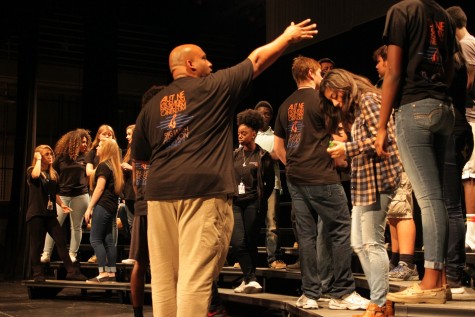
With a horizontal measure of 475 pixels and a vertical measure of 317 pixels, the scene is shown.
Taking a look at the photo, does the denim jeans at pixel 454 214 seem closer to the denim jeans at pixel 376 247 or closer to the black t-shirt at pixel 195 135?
the denim jeans at pixel 376 247

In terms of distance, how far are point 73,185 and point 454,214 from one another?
5.20 metres

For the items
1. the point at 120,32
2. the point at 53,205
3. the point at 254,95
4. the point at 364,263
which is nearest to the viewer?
the point at 364,263

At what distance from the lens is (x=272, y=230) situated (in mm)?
6035

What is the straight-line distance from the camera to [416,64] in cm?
302

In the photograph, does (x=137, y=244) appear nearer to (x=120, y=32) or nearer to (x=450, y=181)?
(x=450, y=181)

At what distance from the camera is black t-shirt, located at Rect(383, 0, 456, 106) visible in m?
3.02

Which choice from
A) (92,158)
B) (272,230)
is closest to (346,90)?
(272,230)

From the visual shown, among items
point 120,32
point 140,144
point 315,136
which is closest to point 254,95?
point 120,32

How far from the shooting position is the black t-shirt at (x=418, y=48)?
3.02 metres

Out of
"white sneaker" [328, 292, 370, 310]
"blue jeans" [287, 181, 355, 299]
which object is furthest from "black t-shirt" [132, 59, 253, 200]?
"white sneaker" [328, 292, 370, 310]

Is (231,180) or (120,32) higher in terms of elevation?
→ (120,32)

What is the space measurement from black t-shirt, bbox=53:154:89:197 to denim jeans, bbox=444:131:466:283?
16.7 ft

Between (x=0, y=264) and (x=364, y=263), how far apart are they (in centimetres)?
924

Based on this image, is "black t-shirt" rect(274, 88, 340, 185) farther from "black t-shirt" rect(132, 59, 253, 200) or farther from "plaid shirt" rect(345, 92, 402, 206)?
"black t-shirt" rect(132, 59, 253, 200)
